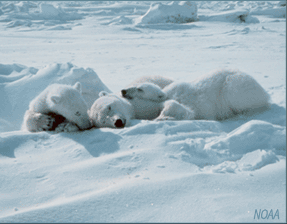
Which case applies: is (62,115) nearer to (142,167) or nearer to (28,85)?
(142,167)

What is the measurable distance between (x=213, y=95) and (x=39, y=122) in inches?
95.8

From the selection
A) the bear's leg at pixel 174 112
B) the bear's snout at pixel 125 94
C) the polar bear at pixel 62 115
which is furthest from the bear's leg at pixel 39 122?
the bear's leg at pixel 174 112

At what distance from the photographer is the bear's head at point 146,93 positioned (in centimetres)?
409

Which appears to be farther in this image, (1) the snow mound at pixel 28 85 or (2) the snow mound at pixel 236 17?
(2) the snow mound at pixel 236 17

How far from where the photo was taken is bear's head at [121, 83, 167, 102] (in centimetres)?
409

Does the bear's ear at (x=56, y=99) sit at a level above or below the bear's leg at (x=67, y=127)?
above

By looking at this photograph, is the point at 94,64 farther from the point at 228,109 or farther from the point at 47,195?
the point at 47,195

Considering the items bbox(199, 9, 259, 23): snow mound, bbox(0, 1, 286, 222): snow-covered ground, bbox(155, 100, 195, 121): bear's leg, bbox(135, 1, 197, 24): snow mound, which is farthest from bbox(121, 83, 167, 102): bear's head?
bbox(199, 9, 259, 23): snow mound

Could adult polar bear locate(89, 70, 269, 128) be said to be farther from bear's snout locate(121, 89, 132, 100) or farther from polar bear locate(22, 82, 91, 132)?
polar bear locate(22, 82, 91, 132)

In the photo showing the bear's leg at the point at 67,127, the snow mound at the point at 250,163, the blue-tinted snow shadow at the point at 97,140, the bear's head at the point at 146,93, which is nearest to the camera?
the snow mound at the point at 250,163

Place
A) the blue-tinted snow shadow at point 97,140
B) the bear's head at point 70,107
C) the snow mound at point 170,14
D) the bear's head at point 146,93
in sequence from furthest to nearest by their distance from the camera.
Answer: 1. the snow mound at point 170,14
2. the bear's head at point 146,93
3. the bear's head at point 70,107
4. the blue-tinted snow shadow at point 97,140

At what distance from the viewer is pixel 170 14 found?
18.0 metres

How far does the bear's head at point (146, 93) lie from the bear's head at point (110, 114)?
1.46ft

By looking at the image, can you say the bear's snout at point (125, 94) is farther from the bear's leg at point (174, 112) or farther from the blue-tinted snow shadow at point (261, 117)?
the blue-tinted snow shadow at point (261, 117)
